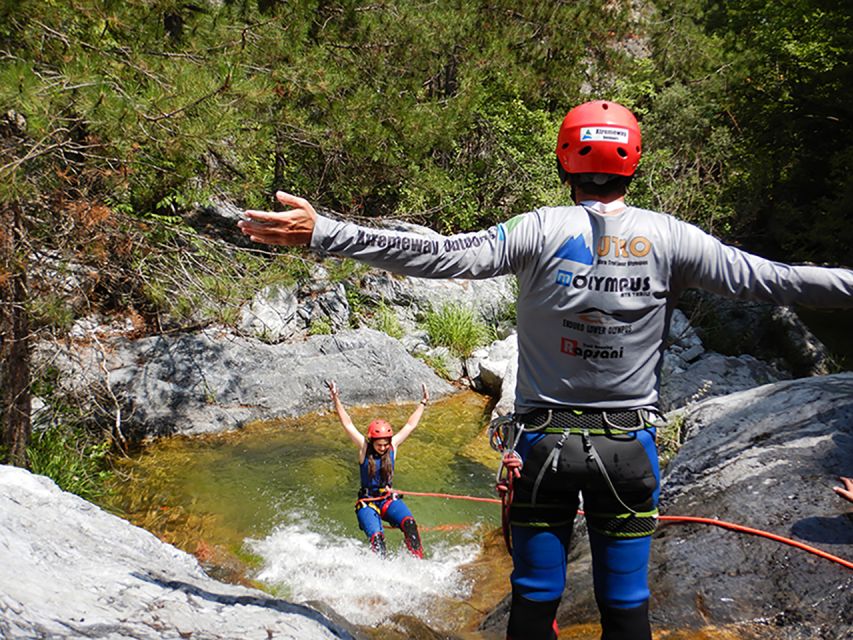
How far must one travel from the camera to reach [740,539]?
3213 millimetres

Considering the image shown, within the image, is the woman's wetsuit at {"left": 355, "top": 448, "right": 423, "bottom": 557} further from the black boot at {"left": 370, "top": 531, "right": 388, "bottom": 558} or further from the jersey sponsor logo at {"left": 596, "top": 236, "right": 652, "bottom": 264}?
the jersey sponsor logo at {"left": 596, "top": 236, "right": 652, "bottom": 264}

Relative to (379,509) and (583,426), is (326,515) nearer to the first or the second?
(379,509)

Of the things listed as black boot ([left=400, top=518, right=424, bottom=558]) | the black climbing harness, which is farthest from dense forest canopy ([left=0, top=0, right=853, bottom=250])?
the black climbing harness

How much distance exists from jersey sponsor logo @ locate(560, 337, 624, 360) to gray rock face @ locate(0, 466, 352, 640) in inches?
46.4

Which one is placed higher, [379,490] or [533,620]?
[533,620]

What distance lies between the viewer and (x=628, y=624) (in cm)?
201

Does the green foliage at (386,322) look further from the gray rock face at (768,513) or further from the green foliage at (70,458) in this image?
the gray rock face at (768,513)

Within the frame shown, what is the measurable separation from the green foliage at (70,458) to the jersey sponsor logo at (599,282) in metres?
4.83

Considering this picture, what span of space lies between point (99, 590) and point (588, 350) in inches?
61.0

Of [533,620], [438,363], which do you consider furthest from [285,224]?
[438,363]

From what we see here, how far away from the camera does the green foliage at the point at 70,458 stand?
555 centimetres

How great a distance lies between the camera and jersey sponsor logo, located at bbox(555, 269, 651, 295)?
6.39 feet

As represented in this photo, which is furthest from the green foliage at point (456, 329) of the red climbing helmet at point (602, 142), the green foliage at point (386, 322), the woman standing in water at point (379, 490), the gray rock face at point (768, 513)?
the red climbing helmet at point (602, 142)

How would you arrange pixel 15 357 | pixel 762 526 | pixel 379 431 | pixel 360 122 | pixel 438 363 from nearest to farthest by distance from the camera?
pixel 762 526 < pixel 15 357 < pixel 379 431 < pixel 360 122 < pixel 438 363
